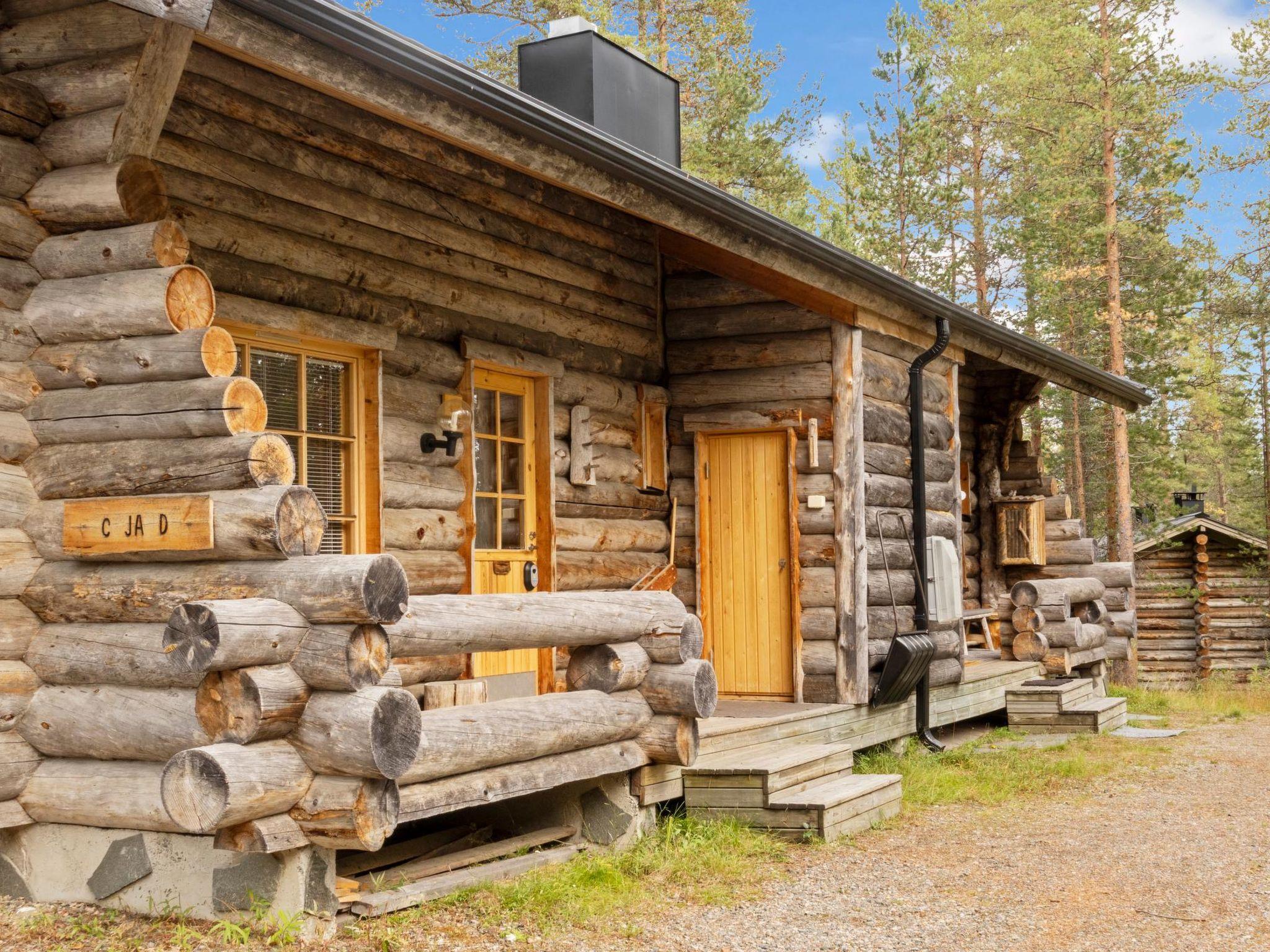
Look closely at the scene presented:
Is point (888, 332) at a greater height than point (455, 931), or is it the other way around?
point (888, 332)

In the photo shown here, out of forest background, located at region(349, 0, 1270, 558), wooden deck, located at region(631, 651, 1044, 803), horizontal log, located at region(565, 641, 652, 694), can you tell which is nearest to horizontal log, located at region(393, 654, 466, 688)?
horizontal log, located at region(565, 641, 652, 694)

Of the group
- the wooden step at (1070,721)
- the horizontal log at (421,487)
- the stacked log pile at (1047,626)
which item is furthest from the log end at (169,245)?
the stacked log pile at (1047,626)

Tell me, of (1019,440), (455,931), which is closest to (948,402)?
(1019,440)

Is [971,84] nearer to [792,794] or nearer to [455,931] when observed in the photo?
[792,794]

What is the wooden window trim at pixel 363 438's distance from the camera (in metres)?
6.95

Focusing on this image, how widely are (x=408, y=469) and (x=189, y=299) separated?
243 centimetres

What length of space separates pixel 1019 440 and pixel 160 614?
12.1 meters

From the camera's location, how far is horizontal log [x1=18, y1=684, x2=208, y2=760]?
4746mm

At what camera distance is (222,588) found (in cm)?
480

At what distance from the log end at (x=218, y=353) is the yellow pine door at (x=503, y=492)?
9.51 ft

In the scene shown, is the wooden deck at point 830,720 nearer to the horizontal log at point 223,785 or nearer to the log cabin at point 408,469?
the log cabin at point 408,469

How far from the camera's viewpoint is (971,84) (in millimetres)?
24094

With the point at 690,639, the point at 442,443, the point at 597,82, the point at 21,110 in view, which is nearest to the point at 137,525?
the point at 21,110

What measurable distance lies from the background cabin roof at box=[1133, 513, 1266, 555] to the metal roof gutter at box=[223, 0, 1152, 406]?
1249cm
